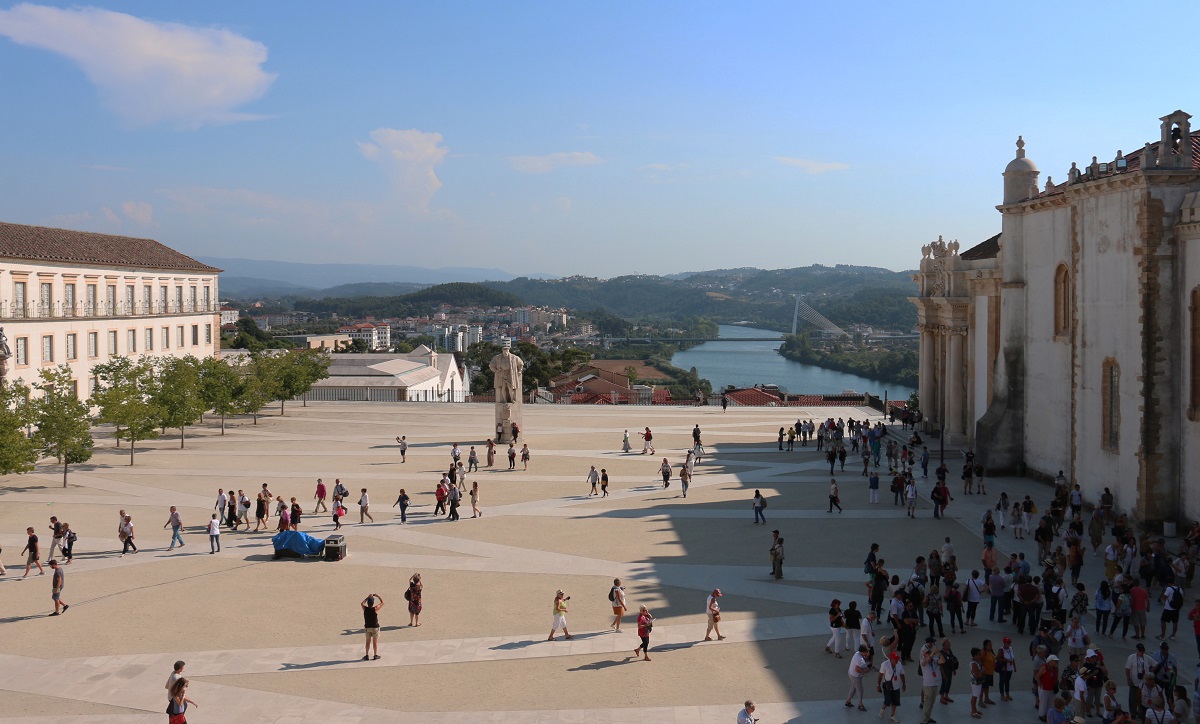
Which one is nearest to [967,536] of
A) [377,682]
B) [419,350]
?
[377,682]

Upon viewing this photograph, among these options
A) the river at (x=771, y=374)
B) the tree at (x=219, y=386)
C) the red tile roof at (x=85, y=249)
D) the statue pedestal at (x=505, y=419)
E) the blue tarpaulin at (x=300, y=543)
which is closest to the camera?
the blue tarpaulin at (x=300, y=543)

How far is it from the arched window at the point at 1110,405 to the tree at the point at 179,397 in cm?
3231

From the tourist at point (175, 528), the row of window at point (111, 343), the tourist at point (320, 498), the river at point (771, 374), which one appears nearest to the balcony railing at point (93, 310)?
the row of window at point (111, 343)

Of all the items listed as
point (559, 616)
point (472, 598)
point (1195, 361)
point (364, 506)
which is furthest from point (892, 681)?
point (364, 506)

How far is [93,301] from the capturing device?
167ft

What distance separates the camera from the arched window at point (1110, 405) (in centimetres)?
2591

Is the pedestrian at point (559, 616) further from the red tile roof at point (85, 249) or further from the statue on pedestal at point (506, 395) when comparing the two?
the red tile roof at point (85, 249)

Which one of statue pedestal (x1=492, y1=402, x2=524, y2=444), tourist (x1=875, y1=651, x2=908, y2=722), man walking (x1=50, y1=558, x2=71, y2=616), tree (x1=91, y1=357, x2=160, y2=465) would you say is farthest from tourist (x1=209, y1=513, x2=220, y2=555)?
statue pedestal (x1=492, y1=402, x2=524, y2=444)

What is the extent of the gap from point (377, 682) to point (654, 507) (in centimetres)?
1464

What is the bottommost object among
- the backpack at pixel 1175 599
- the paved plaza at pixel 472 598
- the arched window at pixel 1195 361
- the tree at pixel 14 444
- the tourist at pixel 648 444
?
the paved plaza at pixel 472 598

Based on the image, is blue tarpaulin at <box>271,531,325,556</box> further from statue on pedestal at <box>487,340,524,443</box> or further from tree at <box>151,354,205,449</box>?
statue on pedestal at <box>487,340,524,443</box>

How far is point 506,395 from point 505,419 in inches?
39.8

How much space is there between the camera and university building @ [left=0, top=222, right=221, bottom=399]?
148 feet

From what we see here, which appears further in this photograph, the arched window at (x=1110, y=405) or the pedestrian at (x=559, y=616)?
the arched window at (x=1110, y=405)
